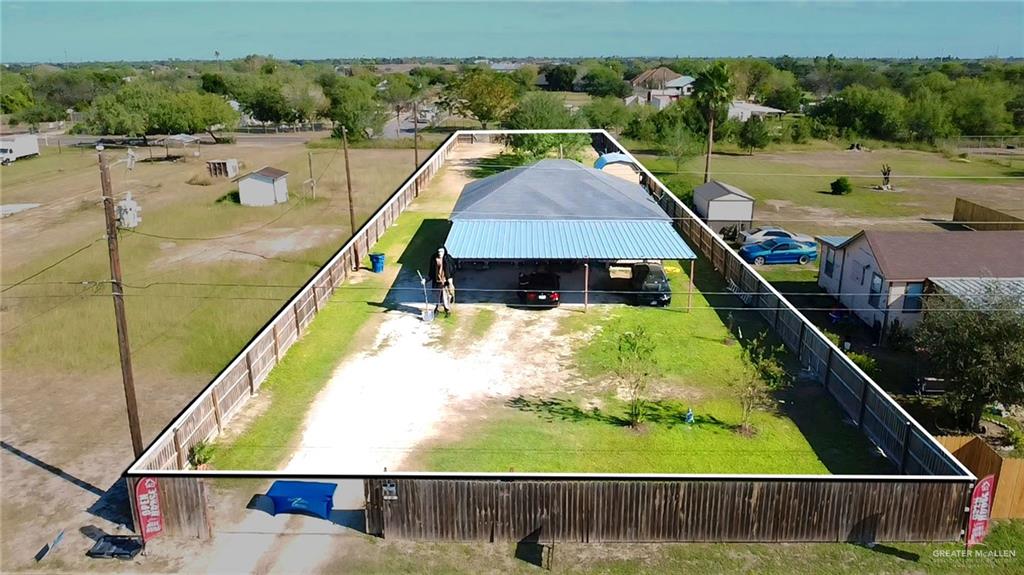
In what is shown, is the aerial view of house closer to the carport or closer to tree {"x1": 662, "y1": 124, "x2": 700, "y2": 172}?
the carport

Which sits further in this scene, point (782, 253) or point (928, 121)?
point (928, 121)

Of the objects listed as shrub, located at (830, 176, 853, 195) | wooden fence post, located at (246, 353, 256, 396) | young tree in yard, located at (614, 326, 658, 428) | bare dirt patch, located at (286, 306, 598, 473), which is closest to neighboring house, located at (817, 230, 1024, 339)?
young tree in yard, located at (614, 326, 658, 428)

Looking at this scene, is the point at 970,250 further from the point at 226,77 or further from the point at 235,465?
the point at 226,77

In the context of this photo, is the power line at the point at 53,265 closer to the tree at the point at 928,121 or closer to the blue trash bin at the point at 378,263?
the blue trash bin at the point at 378,263

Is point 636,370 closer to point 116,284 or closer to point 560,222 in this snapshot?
point 560,222

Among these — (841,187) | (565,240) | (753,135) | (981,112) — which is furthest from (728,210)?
(981,112)

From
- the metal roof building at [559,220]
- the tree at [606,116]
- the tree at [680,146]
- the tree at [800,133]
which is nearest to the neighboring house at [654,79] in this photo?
the tree at [606,116]

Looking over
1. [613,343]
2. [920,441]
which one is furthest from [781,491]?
[613,343]
